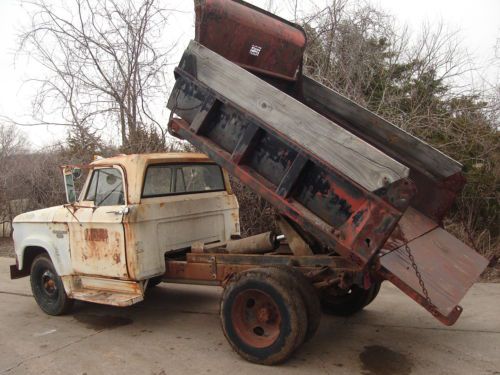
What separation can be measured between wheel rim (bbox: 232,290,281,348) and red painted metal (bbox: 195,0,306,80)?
2.37 meters

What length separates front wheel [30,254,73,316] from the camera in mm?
5445

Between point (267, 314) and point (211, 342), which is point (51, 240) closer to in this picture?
point (211, 342)

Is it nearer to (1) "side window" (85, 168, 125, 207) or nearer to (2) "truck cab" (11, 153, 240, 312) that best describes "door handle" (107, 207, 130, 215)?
(2) "truck cab" (11, 153, 240, 312)

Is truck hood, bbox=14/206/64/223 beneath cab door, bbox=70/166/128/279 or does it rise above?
beneath

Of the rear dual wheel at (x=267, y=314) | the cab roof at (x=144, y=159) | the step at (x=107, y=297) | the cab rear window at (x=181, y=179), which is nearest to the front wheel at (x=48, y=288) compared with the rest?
the step at (x=107, y=297)

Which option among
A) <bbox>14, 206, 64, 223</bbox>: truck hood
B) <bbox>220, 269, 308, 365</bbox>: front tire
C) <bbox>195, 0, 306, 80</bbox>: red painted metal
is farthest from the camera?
<bbox>14, 206, 64, 223</bbox>: truck hood

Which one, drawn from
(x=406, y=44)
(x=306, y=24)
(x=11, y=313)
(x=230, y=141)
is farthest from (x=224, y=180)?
(x=406, y=44)

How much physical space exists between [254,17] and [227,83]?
119cm

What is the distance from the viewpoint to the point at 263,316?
12.8 feet

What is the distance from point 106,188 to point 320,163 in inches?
108

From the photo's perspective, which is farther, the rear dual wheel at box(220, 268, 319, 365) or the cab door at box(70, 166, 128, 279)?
the cab door at box(70, 166, 128, 279)

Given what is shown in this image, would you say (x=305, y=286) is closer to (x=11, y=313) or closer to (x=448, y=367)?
(x=448, y=367)

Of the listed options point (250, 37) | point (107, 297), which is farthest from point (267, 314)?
point (250, 37)

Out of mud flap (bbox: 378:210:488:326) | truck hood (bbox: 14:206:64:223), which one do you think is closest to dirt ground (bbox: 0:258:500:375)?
mud flap (bbox: 378:210:488:326)
